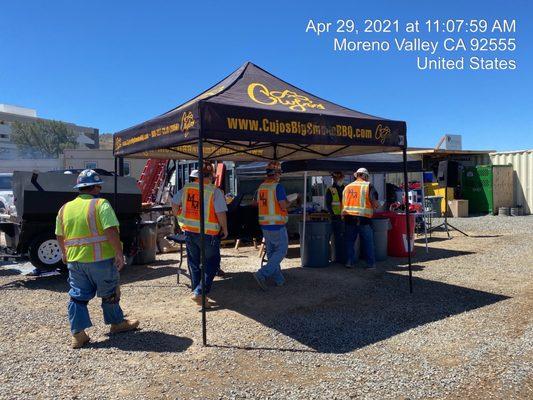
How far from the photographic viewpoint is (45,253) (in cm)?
723

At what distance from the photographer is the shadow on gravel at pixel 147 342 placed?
440 cm

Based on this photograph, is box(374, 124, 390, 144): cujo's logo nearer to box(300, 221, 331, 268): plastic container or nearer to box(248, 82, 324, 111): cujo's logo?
box(248, 82, 324, 111): cujo's logo

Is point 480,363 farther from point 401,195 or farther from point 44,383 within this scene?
point 401,195

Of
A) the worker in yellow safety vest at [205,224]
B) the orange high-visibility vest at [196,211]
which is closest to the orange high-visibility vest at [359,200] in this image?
the worker in yellow safety vest at [205,224]

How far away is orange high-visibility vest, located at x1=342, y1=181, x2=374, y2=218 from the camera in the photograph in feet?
25.1

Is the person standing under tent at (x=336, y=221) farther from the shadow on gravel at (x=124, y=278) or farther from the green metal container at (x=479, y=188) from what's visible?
the green metal container at (x=479, y=188)

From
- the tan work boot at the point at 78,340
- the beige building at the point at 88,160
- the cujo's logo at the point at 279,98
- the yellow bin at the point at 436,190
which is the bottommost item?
the tan work boot at the point at 78,340

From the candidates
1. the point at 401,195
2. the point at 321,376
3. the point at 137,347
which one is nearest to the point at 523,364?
the point at 321,376

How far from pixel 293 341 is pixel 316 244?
3.65 m

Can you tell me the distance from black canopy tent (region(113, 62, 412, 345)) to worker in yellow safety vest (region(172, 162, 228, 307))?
2.16ft

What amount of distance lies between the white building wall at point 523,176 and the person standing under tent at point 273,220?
16.5 m

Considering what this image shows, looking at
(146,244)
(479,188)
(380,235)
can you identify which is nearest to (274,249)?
(380,235)

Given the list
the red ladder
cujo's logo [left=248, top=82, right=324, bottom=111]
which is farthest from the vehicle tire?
the red ladder

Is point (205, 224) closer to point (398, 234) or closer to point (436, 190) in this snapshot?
point (398, 234)
